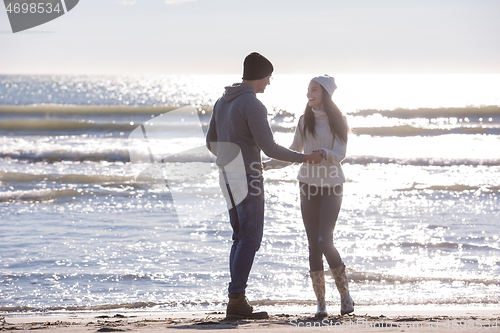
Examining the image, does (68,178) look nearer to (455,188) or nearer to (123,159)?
(123,159)

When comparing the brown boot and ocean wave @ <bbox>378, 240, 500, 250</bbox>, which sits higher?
the brown boot

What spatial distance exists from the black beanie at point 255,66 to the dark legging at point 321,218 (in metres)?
0.85

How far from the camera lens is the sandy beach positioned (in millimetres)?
3018

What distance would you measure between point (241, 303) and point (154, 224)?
3.92 meters

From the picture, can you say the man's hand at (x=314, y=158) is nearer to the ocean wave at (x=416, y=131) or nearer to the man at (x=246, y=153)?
the man at (x=246, y=153)

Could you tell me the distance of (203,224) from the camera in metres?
7.25

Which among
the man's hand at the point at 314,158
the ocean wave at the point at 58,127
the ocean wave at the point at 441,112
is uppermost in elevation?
the ocean wave at the point at 58,127

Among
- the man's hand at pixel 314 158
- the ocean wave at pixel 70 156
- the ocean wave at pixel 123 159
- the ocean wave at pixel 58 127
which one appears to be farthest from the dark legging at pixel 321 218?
the ocean wave at pixel 58 127

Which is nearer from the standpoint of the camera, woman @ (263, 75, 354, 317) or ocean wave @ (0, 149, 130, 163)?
woman @ (263, 75, 354, 317)

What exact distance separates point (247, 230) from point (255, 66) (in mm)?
1135

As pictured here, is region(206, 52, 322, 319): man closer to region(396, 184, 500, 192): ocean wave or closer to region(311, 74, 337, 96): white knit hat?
region(311, 74, 337, 96): white knit hat

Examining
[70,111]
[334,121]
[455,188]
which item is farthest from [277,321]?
[70,111]

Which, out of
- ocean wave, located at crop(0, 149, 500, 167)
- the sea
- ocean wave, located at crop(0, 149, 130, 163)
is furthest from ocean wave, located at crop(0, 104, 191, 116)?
the sea

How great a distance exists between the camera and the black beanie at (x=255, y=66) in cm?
346
